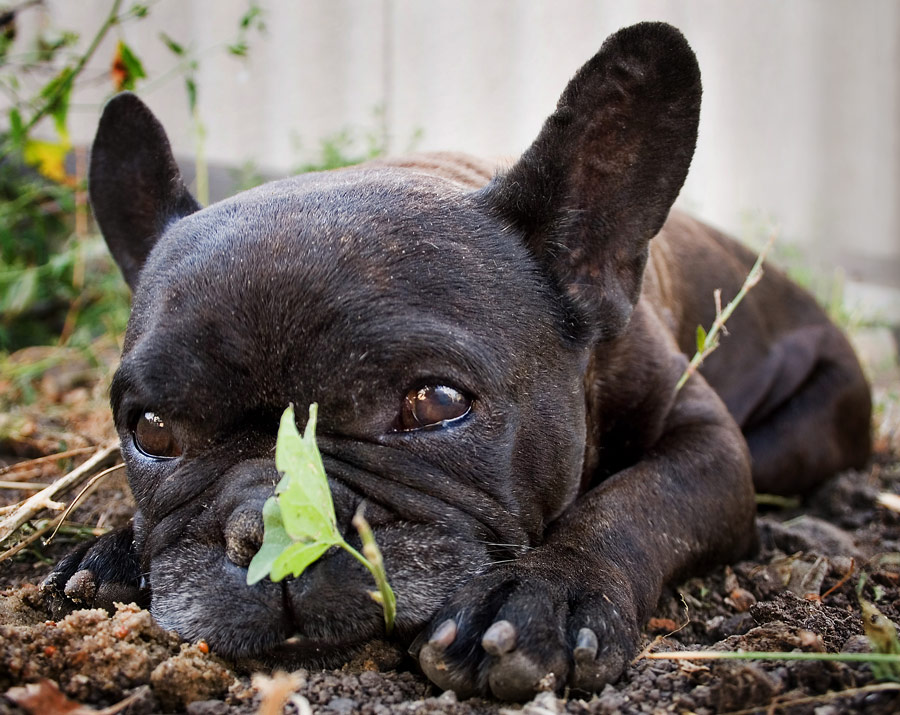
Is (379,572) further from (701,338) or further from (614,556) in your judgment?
(701,338)

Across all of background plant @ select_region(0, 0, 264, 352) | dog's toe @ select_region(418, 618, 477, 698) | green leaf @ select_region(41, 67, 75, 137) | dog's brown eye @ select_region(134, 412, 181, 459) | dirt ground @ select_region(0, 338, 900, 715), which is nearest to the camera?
dirt ground @ select_region(0, 338, 900, 715)

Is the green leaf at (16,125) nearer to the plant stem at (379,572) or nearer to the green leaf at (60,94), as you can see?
the green leaf at (60,94)

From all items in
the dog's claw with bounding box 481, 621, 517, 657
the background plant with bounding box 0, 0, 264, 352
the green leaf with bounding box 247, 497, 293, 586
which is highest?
the green leaf with bounding box 247, 497, 293, 586

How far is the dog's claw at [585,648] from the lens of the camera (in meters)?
2.30

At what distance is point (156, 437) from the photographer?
286 centimetres

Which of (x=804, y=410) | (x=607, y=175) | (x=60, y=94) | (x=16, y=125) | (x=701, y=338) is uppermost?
(x=607, y=175)

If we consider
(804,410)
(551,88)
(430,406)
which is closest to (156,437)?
(430,406)

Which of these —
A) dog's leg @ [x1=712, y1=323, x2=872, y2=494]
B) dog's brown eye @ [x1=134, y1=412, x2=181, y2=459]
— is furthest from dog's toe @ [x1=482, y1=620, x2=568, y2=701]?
dog's leg @ [x1=712, y1=323, x2=872, y2=494]

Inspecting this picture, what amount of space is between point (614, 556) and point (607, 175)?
1226 mm

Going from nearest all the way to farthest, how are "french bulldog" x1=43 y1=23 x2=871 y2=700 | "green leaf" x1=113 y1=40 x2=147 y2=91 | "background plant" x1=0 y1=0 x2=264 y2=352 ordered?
1. "french bulldog" x1=43 y1=23 x2=871 y2=700
2. "green leaf" x1=113 y1=40 x2=147 y2=91
3. "background plant" x1=0 y1=0 x2=264 y2=352

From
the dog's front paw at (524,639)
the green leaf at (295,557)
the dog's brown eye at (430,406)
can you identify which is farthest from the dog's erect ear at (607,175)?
the green leaf at (295,557)

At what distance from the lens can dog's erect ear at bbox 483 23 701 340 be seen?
3.05m

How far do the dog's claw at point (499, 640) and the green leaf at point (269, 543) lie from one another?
1.65 ft

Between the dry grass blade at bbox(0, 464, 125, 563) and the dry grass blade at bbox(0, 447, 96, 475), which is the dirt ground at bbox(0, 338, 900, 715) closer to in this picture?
the dry grass blade at bbox(0, 464, 125, 563)
